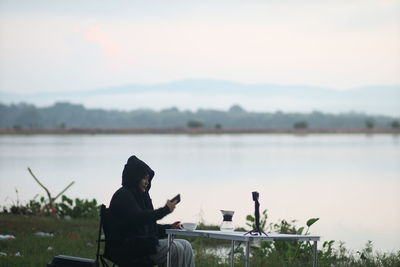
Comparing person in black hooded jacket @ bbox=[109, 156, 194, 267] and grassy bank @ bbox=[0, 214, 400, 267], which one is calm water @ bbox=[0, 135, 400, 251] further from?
person in black hooded jacket @ bbox=[109, 156, 194, 267]

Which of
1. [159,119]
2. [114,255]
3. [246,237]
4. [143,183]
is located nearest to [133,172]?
[143,183]

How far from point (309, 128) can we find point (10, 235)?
83841mm

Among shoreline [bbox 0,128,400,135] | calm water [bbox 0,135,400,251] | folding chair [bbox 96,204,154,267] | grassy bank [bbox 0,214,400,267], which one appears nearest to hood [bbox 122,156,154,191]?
folding chair [bbox 96,204,154,267]

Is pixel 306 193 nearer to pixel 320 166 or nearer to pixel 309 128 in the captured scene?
pixel 320 166

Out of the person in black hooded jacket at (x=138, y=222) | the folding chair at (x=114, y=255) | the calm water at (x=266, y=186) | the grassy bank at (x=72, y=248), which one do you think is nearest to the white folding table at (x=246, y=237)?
the person in black hooded jacket at (x=138, y=222)

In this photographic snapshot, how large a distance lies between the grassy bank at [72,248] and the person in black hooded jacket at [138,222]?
2.13 meters

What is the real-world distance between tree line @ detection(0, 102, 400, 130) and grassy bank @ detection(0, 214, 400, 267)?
83.0 m

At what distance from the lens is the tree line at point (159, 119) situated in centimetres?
9931

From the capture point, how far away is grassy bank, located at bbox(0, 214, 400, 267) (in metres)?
9.45

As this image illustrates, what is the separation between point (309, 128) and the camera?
3713 inches

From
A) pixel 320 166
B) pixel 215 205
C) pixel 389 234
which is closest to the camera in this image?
pixel 389 234

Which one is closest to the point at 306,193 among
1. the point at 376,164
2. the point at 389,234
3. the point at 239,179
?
the point at 239,179

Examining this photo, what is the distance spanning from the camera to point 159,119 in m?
104

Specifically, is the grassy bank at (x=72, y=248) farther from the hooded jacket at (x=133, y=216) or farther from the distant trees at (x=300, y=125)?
the distant trees at (x=300, y=125)
